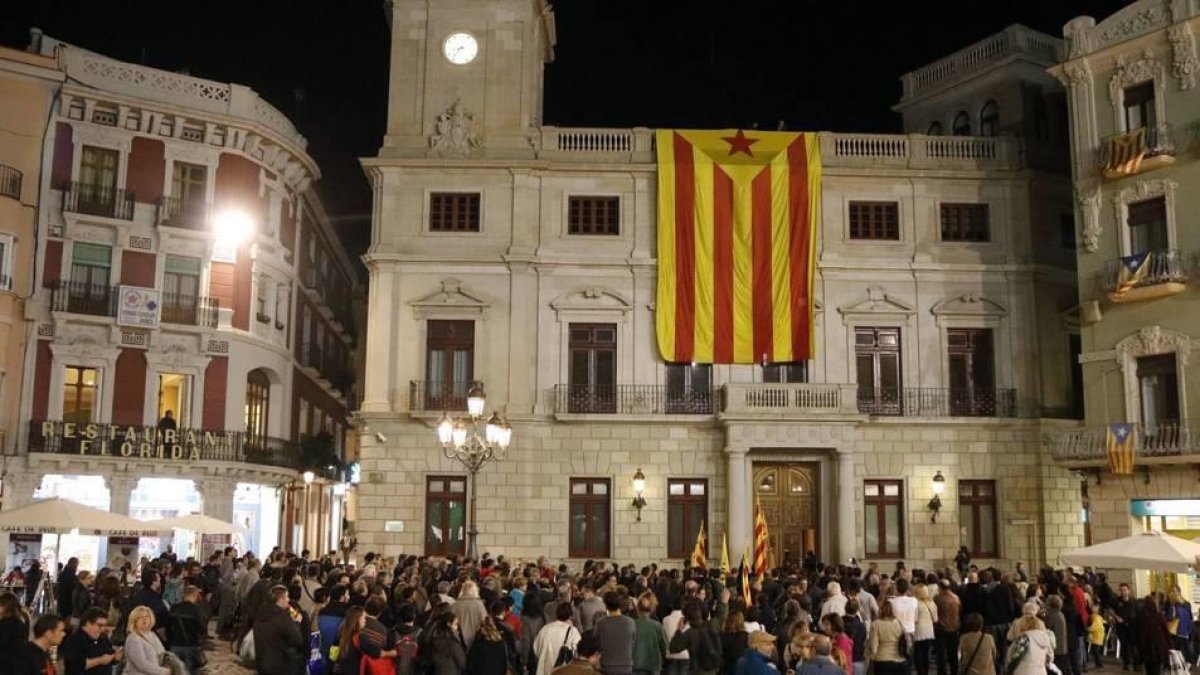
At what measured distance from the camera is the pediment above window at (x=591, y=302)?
32.5 metres

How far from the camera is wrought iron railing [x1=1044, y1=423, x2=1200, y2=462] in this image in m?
27.9

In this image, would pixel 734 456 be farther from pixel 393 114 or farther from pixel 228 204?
pixel 228 204

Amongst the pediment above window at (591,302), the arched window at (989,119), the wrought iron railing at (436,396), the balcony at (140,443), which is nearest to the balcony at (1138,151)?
the arched window at (989,119)

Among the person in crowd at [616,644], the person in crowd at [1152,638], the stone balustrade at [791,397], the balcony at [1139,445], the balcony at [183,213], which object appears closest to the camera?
the person in crowd at [616,644]

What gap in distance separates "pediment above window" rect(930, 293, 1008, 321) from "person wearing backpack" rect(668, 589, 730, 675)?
70.9ft

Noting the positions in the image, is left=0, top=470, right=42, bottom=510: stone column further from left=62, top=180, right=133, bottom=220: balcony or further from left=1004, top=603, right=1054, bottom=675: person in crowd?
left=1004, top=603, right=1054, bottom=675: person in crowd

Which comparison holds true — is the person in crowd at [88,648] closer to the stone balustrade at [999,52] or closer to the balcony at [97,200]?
the balcony at [97,200]

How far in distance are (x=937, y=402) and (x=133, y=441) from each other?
898 inches

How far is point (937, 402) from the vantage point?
3269 centimetres

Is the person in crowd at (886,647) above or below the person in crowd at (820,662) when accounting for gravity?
below

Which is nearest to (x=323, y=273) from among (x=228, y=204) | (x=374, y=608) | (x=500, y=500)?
(x=228, y=204)

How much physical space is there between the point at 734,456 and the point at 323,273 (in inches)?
898

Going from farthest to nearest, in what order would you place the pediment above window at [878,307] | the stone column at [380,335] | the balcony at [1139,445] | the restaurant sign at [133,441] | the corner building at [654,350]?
1. the restaurant sign at [133,441]
2. the pediment above window at [878,307]
3. the stone column at [380,335]
4. the corner building at [654,350]
5. the balcony at [1139,445]

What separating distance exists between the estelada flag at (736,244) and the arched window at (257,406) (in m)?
14.0
